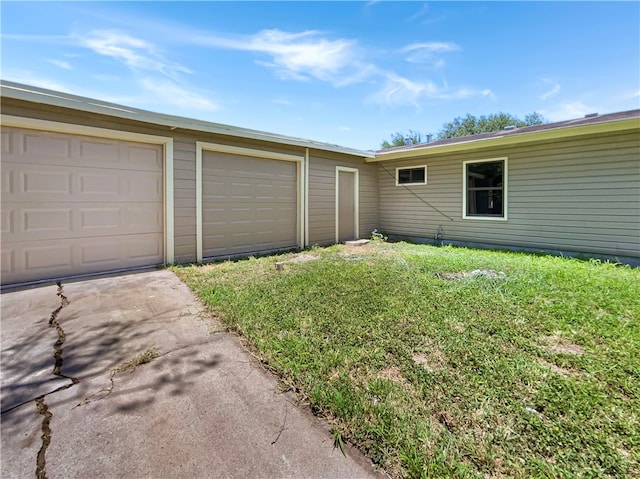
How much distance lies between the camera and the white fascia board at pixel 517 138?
19.0 feet

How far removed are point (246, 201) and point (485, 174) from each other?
624 cm

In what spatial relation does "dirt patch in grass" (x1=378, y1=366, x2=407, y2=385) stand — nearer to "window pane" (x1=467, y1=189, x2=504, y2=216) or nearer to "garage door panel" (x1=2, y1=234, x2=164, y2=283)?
"garage door panel" (x1=2, y1=234, x2=164, y2=283)

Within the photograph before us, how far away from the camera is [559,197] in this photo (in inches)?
270

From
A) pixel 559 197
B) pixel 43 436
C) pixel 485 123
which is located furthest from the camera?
pixel 485 123

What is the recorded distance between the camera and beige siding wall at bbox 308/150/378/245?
8.24m

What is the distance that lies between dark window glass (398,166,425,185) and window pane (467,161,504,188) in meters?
1.35

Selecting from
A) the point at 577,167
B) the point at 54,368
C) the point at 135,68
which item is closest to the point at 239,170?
the point at 135,68

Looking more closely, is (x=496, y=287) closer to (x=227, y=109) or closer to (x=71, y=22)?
(x=71, y=22)

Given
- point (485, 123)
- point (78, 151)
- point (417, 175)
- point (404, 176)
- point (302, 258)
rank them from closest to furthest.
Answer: point (78, 151), point (302, 258), point (417, 175), point (404, 176), point (485, 123)

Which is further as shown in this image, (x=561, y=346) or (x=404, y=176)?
(x=404, y=176)

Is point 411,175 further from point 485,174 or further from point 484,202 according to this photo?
point 484,202

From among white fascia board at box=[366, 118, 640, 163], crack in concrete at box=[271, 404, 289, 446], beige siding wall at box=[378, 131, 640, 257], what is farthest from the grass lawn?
white fascia board at box=[366, 118, 640, 163]

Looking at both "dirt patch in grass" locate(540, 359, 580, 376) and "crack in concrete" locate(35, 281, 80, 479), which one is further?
"dirt patch in grass" locate(540, 359, 580, 376)

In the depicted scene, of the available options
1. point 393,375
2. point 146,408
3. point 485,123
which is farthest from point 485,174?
point 485,123
